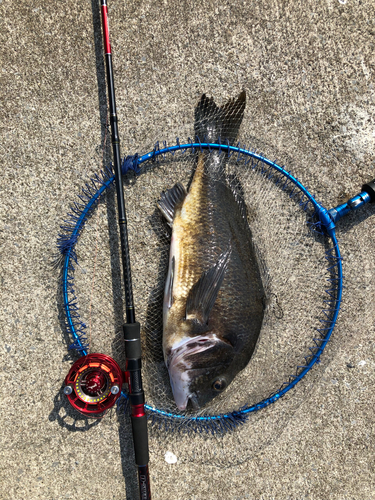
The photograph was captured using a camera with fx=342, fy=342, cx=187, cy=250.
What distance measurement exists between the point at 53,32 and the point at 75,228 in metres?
1.23

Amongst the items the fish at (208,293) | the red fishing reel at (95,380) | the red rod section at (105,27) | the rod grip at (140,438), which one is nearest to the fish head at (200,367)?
the fish at (208,293)

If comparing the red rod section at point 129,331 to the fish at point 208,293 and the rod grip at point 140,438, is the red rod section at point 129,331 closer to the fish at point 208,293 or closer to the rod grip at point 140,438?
the rod grip at point 140,438

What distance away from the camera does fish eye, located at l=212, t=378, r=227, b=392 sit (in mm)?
1940

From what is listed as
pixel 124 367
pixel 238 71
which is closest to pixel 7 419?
pixel 124 367

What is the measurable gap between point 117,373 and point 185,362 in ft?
1.44

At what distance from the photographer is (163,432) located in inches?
88.3

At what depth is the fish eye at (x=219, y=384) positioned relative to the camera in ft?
6.37

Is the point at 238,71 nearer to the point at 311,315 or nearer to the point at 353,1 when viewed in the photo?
the point at 353,1

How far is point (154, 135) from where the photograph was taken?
220 centimetres

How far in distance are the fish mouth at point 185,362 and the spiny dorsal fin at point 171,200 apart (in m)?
0.72

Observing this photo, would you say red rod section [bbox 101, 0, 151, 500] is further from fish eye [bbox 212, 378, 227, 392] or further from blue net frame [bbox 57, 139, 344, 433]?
fish eye [bbox 212, 378, 227, 392]

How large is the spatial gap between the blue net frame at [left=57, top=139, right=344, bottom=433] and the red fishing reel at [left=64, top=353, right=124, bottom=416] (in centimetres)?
10

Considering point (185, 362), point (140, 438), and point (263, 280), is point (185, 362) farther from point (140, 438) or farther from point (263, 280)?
point (263, 280)

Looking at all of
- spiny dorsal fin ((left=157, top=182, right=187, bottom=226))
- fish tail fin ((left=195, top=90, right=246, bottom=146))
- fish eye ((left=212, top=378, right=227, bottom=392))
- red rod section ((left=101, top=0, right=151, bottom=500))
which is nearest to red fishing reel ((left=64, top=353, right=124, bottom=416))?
red rod section ((left=101, top=0, right=151, bottom=500))
